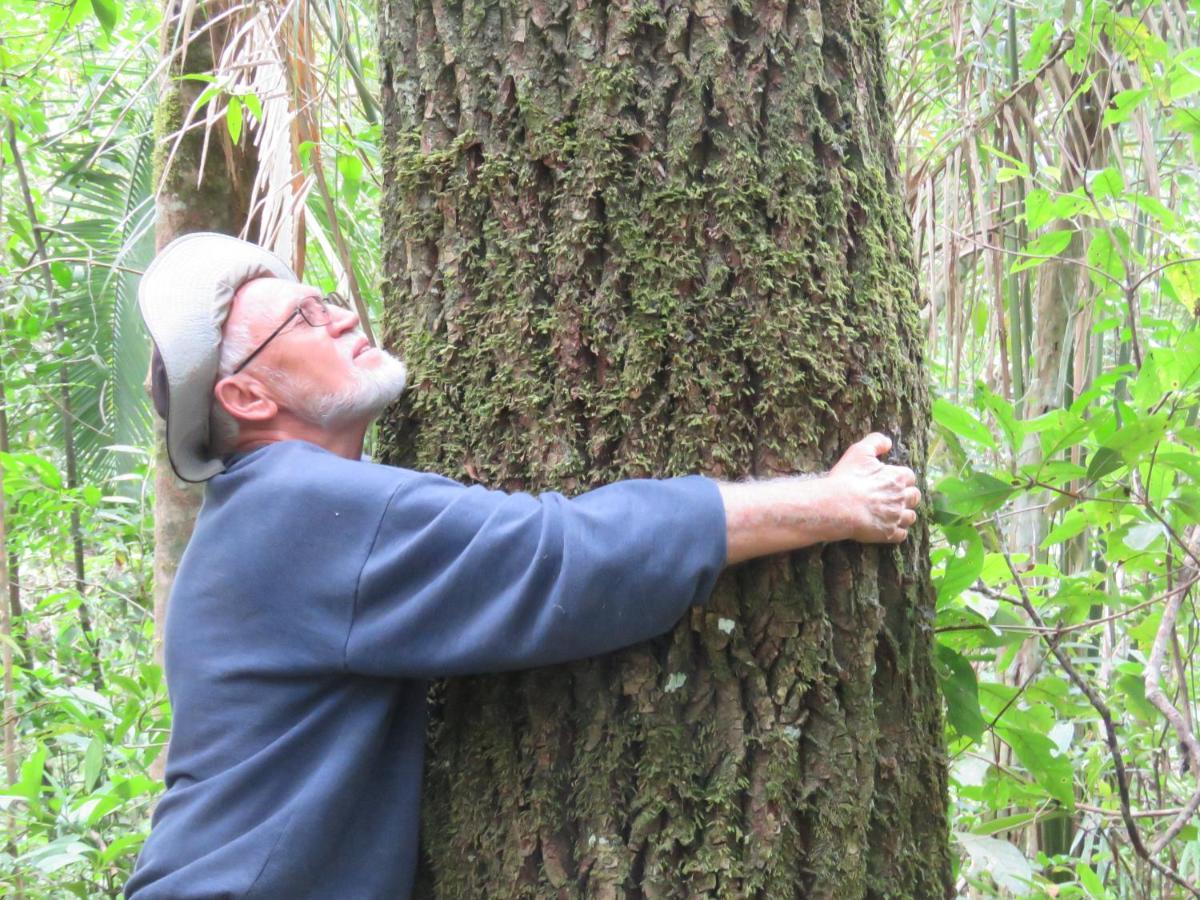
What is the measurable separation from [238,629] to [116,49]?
7363 mm

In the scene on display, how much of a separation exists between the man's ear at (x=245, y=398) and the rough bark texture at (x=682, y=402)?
0.33 meters

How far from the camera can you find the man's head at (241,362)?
1813 millimetres

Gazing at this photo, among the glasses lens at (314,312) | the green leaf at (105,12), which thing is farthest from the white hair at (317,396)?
the green leaf at (105,12)

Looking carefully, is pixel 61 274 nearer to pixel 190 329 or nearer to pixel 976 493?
pixel 190 329

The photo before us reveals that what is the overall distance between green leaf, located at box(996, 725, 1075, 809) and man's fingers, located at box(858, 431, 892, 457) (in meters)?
0.82

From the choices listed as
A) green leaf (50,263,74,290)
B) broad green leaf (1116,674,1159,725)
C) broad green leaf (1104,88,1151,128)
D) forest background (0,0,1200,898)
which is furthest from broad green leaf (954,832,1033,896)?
green leaf (50,263,74,290)

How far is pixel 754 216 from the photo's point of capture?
1.62 m

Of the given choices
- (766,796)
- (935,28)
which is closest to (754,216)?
(766,796)

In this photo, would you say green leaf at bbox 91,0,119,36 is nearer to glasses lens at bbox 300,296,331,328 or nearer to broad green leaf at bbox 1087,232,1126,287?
glasses lens at bbox 300,296,331,328

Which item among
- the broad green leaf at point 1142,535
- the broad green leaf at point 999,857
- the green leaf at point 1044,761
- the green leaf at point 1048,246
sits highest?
the green leaf at point 1048,246

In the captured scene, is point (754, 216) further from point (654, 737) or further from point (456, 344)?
point (654, 737)

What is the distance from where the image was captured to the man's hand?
1573mm

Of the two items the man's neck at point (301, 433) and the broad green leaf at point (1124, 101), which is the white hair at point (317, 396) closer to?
the man's neck at point (301, 433)

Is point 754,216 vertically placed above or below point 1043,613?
above
